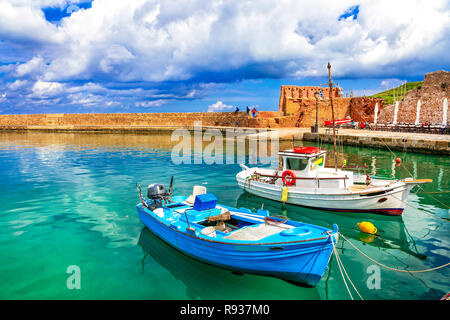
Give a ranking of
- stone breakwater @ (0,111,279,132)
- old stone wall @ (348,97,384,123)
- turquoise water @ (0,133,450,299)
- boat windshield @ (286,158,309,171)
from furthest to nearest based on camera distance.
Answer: stone breakwater @ (0,111,279,132)
old stone wall @ (348,97,384,123)
boat windshield @ (286,158,309,171)
turquoise water @ (0,133,450,299)

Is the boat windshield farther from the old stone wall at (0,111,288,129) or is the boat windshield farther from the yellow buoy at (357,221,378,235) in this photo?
the old stone wall at (0,111,288,129)

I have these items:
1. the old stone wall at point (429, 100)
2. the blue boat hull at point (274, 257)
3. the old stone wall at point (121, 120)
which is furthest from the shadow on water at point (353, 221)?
the old stone wall at point (429, 100)

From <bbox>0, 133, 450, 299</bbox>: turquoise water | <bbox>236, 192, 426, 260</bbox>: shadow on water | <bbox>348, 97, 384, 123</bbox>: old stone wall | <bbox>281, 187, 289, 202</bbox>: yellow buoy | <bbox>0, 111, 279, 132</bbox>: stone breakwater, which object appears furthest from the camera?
<bbox>0, 111, 279, 132</bbox>: stone breakwater

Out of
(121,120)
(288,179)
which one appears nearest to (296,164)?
(288,179)

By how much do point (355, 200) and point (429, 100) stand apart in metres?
41.1

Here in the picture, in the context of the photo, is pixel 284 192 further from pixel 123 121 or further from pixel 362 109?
pixel 123 121

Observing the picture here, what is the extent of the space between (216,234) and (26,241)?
18.9 ft

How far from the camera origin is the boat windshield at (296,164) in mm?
11423

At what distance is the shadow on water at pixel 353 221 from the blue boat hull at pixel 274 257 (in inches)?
110

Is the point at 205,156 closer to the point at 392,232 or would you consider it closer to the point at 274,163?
the point at 274,163

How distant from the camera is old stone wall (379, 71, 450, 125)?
40312 mm

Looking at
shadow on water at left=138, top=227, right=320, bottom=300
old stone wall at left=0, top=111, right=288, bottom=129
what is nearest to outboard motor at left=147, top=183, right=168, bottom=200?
shadow on water at left=138, top=227, right=320, bottom=300

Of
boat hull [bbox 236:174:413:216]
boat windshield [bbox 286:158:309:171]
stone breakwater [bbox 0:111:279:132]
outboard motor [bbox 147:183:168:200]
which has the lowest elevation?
boat hull [bbox 236:174:413:216]

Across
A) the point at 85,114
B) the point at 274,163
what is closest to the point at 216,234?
the point at 274,163
